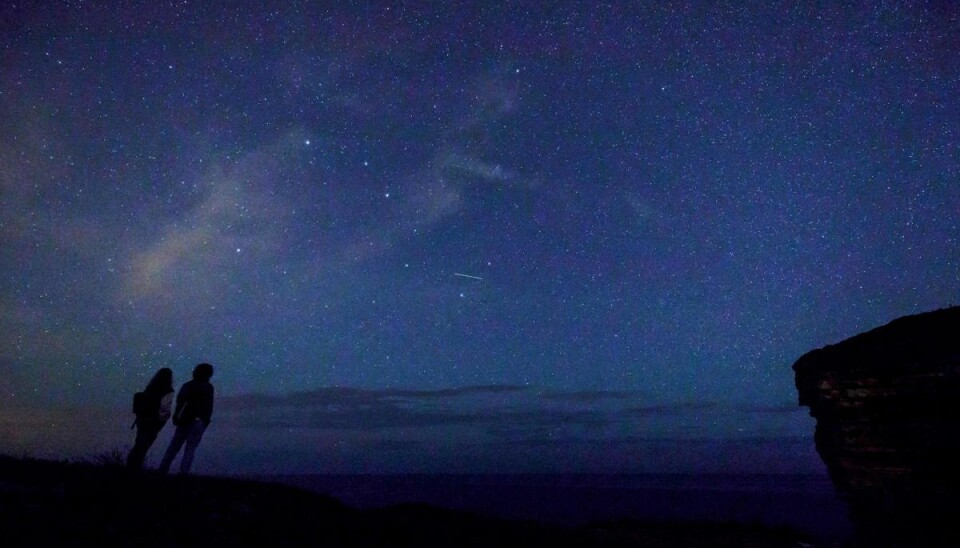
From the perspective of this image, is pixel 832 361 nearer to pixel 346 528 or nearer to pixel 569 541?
pixel 569 541

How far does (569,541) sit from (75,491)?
1020cm

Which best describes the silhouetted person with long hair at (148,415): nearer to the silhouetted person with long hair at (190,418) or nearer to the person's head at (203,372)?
the silhouetted person with long hair at (190,418)

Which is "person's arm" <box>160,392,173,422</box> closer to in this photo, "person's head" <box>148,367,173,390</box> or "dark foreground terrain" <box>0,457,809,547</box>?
"person's head" <box>148,367,173,390</box>

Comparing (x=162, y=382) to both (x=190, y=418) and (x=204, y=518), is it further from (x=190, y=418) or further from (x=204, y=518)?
(x=204, y=518)

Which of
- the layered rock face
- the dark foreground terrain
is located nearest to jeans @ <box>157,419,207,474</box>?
the dark foreground terrain

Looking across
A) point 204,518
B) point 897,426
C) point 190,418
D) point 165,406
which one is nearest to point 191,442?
point 190,418

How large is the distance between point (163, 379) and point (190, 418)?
1.07m

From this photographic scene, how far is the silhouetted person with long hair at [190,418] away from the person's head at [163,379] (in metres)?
0.48

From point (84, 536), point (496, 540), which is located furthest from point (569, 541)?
point (84, 536)

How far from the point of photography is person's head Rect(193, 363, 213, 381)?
1080 centimetres

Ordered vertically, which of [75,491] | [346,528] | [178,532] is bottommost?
[346,528]

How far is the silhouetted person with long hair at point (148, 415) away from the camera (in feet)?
34.8

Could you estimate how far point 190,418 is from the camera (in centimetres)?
1068

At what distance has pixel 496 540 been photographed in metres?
11.4
